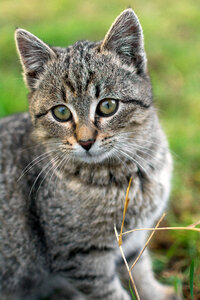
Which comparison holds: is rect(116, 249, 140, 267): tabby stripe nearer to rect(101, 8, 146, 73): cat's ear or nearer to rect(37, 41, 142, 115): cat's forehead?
rect(37, 41, 142, 115): cat's forehead

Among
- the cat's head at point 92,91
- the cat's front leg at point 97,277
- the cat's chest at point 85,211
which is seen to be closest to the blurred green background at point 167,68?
the cat's front leg at point 97,277

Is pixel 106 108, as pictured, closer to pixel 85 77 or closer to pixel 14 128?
pixel 85 77

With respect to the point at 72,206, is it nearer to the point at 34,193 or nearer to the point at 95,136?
the point at 34,193

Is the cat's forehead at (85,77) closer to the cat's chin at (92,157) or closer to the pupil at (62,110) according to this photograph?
the pupil at (62,110)

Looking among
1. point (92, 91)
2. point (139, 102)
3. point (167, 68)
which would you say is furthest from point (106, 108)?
point (167, 68)

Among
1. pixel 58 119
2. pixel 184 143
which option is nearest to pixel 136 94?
pixel 58 119

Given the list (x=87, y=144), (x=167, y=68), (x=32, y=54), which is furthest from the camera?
(x=167, y=68)
